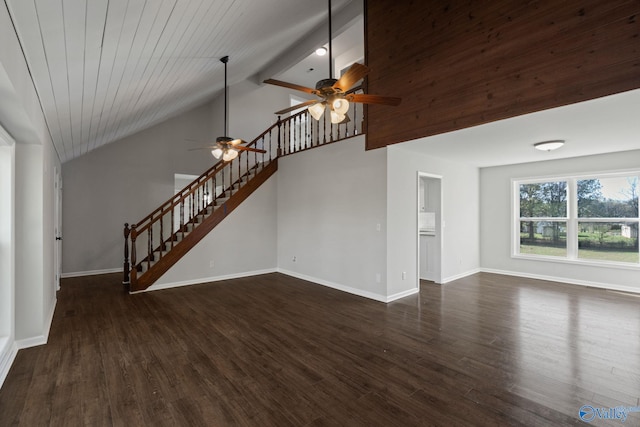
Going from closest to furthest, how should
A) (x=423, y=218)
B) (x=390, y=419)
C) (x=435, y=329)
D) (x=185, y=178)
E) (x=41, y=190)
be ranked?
1. (x=390, y=419)
2. (x=41, y=190)
3. (x=435, y=329)
4. (x=423, y=218)
5. (x=185, y=178)

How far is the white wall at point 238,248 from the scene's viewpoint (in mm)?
5785

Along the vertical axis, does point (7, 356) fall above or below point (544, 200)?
below

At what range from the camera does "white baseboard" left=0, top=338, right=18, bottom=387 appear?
255 centimetres

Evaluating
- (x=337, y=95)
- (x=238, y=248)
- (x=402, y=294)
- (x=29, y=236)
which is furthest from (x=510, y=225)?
(x=29, y=236)

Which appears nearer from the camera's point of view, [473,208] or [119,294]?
[119,294]

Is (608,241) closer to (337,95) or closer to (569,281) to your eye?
(569,281)

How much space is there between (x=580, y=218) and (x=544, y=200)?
699mm

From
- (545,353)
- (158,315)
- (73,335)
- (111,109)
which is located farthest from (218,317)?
(545,353)

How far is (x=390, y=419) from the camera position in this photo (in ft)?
6.70

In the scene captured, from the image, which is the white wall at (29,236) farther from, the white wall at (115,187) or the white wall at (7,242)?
the white wall at (115,187)

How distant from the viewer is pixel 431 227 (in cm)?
621

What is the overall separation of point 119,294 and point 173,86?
3.62m

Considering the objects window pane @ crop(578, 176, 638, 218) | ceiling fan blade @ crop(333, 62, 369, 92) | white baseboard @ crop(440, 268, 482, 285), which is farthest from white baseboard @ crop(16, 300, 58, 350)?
window pane @ crop(578, 176, 638, 218)

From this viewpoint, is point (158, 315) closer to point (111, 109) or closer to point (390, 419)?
point (111, 109)
